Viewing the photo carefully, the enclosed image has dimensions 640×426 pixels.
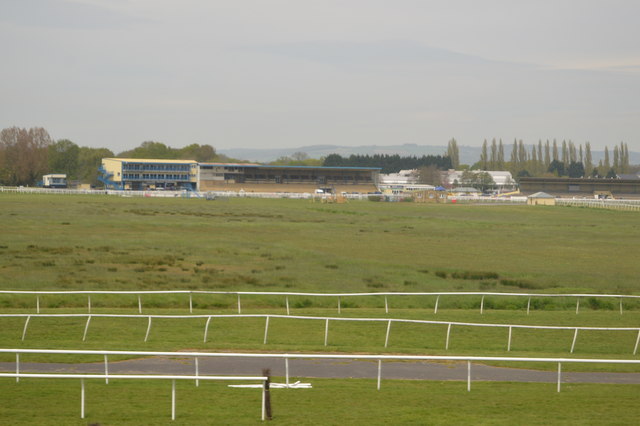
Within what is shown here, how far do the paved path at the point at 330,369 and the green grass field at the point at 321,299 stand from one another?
840mm

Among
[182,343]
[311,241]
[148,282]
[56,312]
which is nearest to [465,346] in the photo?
[182,343]

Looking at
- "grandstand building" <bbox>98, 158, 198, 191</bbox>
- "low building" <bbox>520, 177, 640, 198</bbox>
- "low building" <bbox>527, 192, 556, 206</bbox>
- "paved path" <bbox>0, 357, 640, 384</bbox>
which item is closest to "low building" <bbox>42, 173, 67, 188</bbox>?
"grandstand building" <bbox>98, 158, 198, 191</bbox>

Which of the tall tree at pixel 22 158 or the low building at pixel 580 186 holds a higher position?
the tall tree at pixel 22 158

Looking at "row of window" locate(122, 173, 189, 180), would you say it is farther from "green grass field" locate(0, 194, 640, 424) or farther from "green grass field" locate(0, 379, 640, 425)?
"green grass field" locate(0, 379, 640, 425)

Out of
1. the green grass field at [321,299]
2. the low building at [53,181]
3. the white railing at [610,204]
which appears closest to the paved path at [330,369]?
the green grass field at [321,299]

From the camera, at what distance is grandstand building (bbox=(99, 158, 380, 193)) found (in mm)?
143250

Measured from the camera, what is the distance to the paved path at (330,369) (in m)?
16.7

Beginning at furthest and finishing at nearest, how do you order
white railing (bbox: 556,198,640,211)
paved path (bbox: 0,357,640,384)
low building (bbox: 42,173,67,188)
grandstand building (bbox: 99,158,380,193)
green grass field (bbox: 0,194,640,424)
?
low building (bbox: 42,173,67,188), grandstand building (bbox: 99,158,380,193), white railing (bbox: 556,198,640,211), paved path (bbox: 0,357,640,384), green grass field (bbox: 0,194,640,424)

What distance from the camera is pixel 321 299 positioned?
28.5 metres

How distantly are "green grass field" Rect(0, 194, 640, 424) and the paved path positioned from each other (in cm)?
84

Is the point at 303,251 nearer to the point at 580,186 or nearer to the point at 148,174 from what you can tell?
the point at 148,174

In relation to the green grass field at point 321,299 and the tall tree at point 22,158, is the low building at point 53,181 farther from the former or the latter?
the green grass field at point 321,299

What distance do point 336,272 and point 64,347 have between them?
68.3 ft

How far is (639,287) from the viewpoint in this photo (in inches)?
1374
